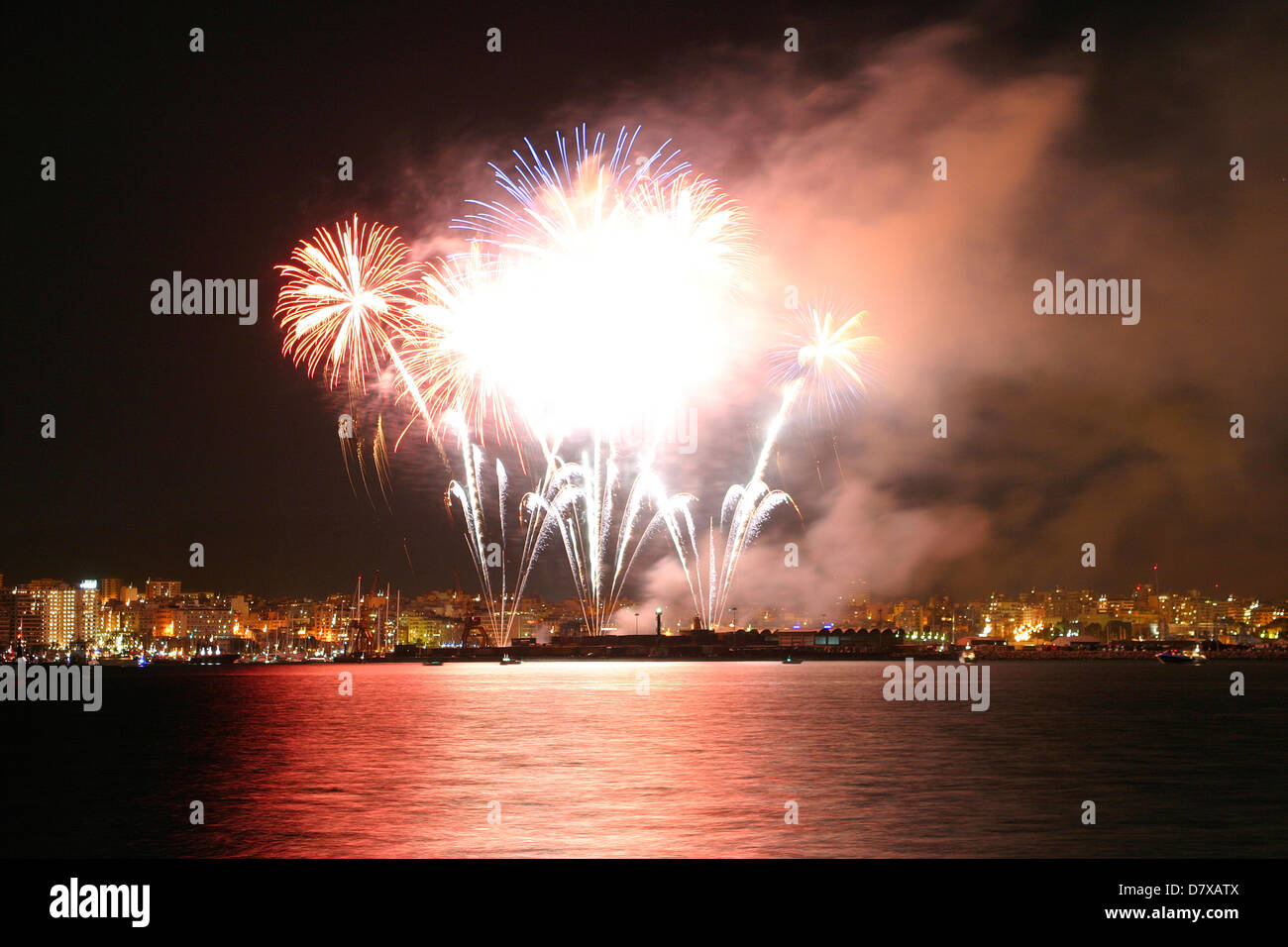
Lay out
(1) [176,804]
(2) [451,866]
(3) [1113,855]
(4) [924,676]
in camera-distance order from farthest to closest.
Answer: (4) [924,676] → (1) [176,804] → (3) [1113,855] → (2) [451,866]

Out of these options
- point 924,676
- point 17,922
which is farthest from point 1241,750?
point 924,676

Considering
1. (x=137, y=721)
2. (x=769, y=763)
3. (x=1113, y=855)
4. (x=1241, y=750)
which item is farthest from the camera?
(x=137, y=721)

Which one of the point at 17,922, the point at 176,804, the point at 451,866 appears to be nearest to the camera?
the point at 17,922

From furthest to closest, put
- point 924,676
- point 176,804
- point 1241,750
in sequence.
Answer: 1. point 924,676
2. point 1241,750
3. point 176,804

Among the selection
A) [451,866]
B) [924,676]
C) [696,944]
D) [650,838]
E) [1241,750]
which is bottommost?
[924,676]

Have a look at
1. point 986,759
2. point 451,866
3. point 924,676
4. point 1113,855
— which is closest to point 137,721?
point 986,759

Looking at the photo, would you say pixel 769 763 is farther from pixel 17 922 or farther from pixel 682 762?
pixel 17 922

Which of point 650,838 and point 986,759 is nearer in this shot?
point 650,838

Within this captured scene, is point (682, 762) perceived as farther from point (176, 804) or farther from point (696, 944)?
point (696, 944)

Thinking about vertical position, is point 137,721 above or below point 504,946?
below
